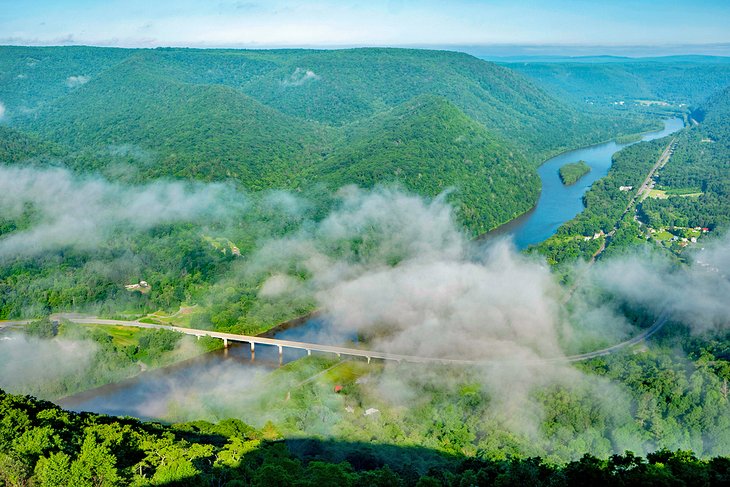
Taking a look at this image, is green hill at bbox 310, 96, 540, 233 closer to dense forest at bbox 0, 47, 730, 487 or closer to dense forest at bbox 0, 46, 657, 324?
dense forest at bbox 0, 46, 657, 324

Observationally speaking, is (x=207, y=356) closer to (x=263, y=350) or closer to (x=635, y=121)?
(x=263, y=350)

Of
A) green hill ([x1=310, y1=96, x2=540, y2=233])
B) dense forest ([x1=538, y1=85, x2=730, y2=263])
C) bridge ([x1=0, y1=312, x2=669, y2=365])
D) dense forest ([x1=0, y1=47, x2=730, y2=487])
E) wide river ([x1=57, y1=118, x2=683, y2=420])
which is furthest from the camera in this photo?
green hill ([x1=310, y1=96, x2=540, y2=233])

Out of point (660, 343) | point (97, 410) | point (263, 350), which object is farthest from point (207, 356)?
point (660, 343)

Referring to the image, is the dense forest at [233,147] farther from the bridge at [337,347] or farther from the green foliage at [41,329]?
the green foliage at [41,329]

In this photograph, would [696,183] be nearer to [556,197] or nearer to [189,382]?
[556,197]

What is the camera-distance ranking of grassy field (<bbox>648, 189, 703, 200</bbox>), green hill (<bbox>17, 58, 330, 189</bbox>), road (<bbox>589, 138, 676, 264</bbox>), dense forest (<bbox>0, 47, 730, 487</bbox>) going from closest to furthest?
dense forest (<bbox>0, 47, 730, 487</bbox>), road (<bbox>589, 138, 676, 264</bbox>), green hill (<bbox>17, 58, 330, 189</bbox>), grassy field (<bbox>648, 189, 703, 200</bbox>)

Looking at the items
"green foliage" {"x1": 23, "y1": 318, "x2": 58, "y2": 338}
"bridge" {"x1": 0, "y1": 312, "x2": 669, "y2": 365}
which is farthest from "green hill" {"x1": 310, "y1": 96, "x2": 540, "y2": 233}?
"green foliage" {"x1": 23, "y1": 318, "x2": 58, "y2": 338}
